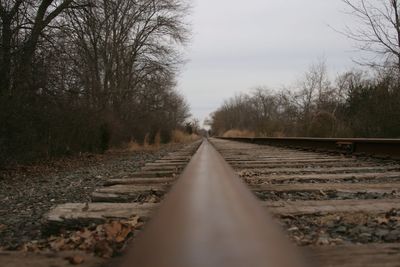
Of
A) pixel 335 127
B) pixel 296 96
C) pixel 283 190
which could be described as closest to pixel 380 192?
pixel 283 190

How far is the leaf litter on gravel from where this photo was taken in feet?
6.09

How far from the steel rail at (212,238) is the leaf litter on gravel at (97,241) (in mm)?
177

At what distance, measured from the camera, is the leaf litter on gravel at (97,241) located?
186 centimetres

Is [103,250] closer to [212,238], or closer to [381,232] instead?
[212,238]

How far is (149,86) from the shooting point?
29.0 m

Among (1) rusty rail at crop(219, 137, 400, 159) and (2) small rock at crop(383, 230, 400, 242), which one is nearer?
(2) small rock at crop(383, 230, 400, 242)

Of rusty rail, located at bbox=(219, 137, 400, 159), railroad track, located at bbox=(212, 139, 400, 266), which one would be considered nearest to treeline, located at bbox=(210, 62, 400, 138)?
rusty rail, located at bbox=(219, 137, 400, 159)

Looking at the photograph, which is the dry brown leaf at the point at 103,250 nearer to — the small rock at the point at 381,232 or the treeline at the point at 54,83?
the small rock at the point at 381,232

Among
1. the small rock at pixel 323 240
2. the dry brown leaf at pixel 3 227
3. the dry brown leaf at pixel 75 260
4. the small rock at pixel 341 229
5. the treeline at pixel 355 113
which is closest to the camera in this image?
the dry brown leaf at pixel 75 260

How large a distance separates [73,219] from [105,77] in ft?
80.3

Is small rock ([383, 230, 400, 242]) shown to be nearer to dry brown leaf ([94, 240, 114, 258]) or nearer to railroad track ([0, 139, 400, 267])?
railroad track ([0, 139, 400, 267])

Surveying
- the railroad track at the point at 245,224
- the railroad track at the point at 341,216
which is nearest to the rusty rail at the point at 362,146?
the railroad track at the point at 341,216

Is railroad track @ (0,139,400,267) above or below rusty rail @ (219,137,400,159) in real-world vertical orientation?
below

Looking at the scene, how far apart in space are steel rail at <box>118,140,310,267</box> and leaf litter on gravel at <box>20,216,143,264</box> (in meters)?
0.18
